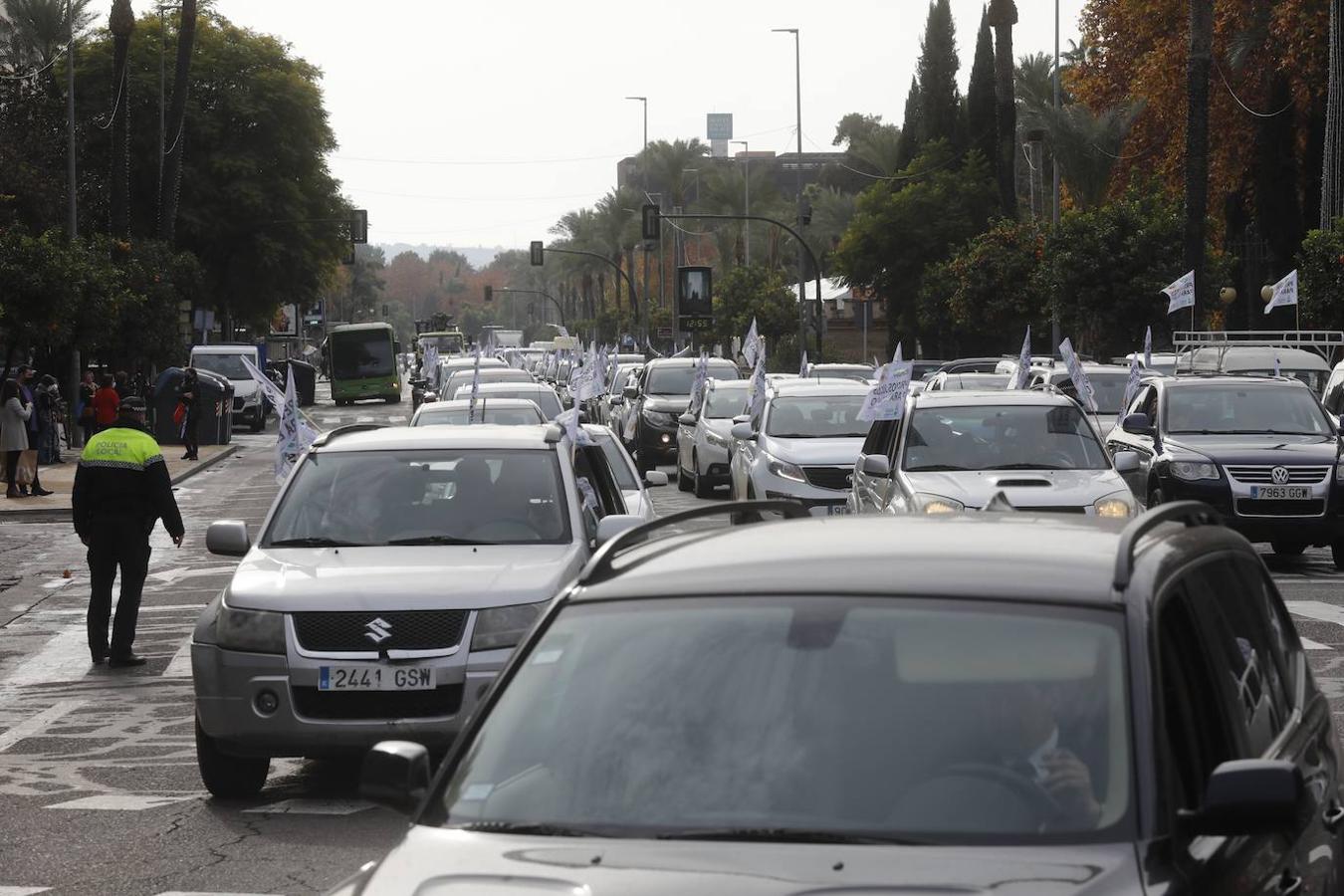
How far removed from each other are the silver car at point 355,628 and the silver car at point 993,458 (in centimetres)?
552

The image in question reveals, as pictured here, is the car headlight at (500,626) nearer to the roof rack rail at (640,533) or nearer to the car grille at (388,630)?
the car grille at (388,630)

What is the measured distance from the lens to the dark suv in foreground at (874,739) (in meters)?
3.69

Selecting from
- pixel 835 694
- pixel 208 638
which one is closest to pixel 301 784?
pixel 208 638

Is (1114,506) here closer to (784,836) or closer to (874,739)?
(874,739)

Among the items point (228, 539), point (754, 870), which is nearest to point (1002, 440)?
point (228, 539)

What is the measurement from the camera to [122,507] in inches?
538

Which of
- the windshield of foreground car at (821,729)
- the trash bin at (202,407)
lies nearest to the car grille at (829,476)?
the windshield of foreground car at (821,729)

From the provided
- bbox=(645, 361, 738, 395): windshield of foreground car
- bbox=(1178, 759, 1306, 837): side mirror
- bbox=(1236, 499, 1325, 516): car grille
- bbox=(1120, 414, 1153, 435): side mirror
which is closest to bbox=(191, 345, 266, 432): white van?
bbox=(645, 361, 738, 395): windshield of foreground car

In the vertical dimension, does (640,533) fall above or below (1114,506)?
above

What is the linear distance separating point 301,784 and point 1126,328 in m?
39.8

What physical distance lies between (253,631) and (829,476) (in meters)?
13.0

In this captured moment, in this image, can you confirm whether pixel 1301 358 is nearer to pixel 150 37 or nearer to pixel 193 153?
pixel 193 153

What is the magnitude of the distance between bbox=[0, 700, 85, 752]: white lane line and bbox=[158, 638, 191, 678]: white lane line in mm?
1038

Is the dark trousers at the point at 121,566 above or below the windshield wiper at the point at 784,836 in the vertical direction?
below
